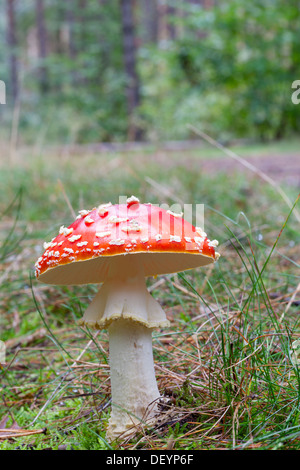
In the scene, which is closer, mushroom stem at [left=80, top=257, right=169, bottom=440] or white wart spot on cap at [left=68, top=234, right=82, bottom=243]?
white wart spot on cap at [left=68, top=234, right=82, bottom=243]

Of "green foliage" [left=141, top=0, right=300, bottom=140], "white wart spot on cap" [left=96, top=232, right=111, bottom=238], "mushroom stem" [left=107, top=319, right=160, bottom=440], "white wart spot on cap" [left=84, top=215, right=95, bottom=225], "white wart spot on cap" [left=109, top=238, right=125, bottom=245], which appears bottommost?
"mushroom stem" [left=107, top=319, right=160, bottom=440]

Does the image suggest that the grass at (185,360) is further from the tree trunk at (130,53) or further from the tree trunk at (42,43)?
the tree trunk at (42,43)

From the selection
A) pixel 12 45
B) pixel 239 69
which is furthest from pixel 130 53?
pixel 12 45

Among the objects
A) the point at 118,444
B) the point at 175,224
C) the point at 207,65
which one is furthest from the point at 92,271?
the point at 207,65

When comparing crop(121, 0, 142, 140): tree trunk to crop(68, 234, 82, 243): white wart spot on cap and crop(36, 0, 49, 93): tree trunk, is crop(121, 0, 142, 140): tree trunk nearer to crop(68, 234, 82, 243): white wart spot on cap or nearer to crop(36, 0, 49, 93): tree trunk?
crop(36, 0, 49, 93): tree trunk

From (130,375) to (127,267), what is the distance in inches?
15.0

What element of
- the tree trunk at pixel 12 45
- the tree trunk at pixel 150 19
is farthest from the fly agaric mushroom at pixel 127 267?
the tree trunk at pixel 150 19

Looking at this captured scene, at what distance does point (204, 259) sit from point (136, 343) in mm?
391

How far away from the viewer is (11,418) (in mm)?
1747

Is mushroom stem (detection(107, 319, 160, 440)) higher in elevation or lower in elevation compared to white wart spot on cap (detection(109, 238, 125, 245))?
lower

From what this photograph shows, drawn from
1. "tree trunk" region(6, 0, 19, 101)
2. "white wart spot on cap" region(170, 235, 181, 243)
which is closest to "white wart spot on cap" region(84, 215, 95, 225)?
"white wart spot on cap" region(170, 235, 181, 243)

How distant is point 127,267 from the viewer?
1.60 m

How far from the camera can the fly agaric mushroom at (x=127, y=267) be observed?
1350 millimetres

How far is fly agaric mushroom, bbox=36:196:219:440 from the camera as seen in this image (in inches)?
53.1
